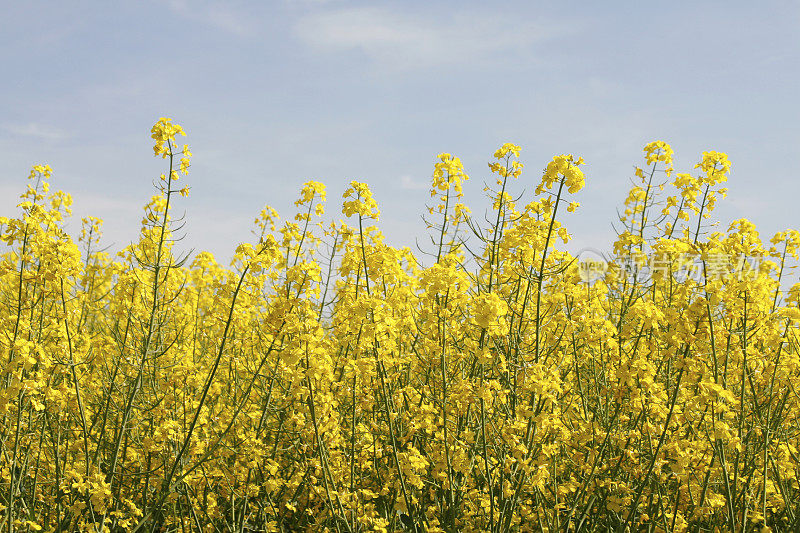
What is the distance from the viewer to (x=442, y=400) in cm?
389

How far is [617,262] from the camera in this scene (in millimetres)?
5215

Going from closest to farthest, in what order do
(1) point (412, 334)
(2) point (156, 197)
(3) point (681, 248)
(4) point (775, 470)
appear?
(3) point (681, 248), (4) point (775, 470), (2) point (156, 197), (1) point (412, 334)

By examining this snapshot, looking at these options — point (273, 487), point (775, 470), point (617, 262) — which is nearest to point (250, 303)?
point (273, 487)

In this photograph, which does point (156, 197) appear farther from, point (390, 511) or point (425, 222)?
point (390, 511)

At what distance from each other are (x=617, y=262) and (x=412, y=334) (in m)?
1.73

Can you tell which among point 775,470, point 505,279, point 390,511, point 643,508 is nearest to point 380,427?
point 390,511

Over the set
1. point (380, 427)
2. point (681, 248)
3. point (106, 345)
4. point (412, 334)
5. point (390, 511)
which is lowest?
point (390, 511)

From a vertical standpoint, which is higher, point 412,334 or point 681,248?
point 681,248

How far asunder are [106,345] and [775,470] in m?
4.56

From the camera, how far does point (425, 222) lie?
5055 millimetres

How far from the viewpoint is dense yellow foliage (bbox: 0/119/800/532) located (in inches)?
143

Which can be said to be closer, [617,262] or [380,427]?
[380,427]

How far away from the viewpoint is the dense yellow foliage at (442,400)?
3637 mm

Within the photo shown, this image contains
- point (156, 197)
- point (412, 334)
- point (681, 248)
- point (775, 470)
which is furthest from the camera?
point (412, 334)
